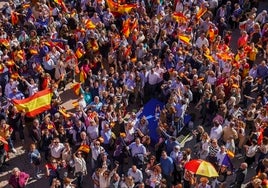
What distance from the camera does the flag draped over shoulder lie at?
70.5ft

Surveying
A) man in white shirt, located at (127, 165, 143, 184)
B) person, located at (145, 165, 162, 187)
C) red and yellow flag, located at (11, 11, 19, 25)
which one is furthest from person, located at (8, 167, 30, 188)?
red and yellow flag, located at (11, 11, 19, 25)

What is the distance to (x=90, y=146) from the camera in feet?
51.3

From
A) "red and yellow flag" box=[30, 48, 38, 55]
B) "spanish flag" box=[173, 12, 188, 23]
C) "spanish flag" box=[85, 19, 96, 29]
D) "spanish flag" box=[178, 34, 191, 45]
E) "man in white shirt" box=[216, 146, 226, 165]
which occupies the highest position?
"spanish flag" box=[85, 19, 96, 29]

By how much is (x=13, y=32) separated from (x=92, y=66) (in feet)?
14.3

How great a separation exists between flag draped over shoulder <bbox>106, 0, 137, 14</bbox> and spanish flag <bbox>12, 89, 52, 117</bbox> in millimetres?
6075

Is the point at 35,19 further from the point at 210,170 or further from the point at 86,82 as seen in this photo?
the point at 210,170

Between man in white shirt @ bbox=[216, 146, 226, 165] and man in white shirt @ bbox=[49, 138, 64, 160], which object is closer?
man in white shirt @ bbox=[216, 146, 226, 165]

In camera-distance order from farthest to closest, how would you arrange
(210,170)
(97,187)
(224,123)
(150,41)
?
(150,41)
(224,123)
(97,187)
(210,170)

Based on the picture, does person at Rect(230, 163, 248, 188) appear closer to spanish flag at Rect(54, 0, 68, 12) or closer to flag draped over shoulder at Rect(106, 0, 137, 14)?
flag draped over shoulder at Rect(106, 0, 137, 14)

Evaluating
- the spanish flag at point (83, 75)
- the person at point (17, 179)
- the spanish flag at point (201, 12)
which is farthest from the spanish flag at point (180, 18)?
the person at point (17, 179)

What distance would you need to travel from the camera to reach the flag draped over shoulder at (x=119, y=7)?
70.5 feet

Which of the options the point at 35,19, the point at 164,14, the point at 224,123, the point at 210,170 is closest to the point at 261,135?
the point at 224,123

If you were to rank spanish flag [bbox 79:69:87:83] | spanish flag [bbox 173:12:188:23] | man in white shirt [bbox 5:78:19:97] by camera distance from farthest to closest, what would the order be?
spanish flag [bbox 173:12:188:23], spanish flag [bbox 79:69:87:83], man in white shirt [bbox 5:78:19:97]

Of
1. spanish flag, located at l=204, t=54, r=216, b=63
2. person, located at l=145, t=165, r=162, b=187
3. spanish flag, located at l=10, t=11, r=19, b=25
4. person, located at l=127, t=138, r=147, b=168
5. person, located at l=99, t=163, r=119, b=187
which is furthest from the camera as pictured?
spanish flag, located at l=10, t=11, r=19, b=25
